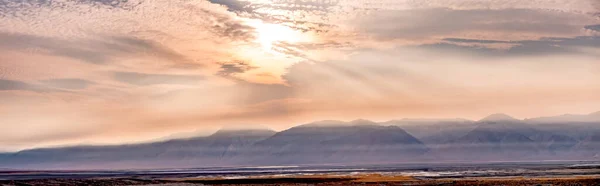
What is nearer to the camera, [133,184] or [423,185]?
[423,185]

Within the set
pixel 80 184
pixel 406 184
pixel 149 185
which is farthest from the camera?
pixel 80 184

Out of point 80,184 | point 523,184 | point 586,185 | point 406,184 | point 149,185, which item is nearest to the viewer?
point 586,185

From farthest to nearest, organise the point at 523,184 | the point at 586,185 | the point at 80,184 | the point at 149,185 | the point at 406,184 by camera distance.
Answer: the point at 80,184 → the point at 149,185 → the point at 406,184 → the point at 523,184 → the point at 586,185

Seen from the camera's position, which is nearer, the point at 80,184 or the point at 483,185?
the point at 483,185

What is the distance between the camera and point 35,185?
100m

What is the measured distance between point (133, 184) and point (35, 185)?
14.2 m

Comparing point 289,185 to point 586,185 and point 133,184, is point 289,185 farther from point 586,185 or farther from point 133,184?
point 586,185

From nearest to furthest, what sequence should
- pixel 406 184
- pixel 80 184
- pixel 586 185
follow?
pixel 586 185 < pixel 406 184 < pixel 80 184

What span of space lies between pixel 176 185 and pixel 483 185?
1775 inches

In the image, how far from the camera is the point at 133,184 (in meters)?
104

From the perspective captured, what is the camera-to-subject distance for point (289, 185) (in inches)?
3620

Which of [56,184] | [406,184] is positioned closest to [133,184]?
[56,184]

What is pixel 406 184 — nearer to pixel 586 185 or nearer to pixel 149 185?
pixel 586 185

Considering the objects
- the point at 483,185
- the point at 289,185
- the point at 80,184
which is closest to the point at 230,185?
the point at 289,185
